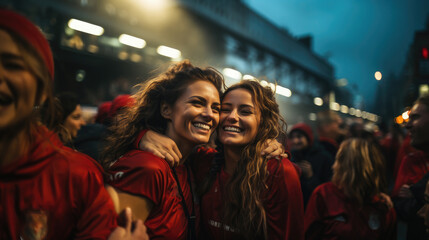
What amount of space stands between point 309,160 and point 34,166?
4.23 meters

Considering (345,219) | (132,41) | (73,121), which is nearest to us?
(345,219)

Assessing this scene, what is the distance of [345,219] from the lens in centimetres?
269

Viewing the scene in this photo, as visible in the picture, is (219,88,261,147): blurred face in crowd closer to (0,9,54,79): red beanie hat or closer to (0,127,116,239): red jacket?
(0,127,116,239): red jacket

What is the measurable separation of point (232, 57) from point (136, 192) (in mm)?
18669

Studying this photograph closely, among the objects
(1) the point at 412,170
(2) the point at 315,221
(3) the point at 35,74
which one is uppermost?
(3) the point at 35,74

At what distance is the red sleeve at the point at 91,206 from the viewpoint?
1253 mm

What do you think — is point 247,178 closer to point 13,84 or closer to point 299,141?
point 13,84

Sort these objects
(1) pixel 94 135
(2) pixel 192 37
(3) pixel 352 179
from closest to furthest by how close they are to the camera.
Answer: (3) pixel 352 179
(1) pixel 94 135
(2) pixel 192 37

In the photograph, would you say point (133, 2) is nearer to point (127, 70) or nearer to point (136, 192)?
point (127, 70)

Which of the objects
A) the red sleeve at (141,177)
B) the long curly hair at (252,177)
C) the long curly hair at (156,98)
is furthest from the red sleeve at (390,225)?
the red sleeve at (141,177)

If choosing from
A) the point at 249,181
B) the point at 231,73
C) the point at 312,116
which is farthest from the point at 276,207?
the point at 312,116

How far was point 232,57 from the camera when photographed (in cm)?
1956

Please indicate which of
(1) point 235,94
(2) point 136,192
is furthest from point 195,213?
(1) point 235,94

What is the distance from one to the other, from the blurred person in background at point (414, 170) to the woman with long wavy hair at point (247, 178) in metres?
1.41
